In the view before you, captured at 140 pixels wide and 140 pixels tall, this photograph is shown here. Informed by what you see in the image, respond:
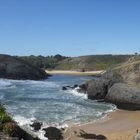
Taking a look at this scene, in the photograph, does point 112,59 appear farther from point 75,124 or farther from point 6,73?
point 75,124

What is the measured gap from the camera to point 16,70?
10981cm

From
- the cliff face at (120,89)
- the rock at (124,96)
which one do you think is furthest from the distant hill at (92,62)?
the rock at (124,96)

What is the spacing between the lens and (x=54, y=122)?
125 ft

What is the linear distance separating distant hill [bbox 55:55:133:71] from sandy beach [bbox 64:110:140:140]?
416 ft

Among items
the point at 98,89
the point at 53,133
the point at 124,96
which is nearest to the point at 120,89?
the point at 124,96

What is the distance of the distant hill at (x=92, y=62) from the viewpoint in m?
177

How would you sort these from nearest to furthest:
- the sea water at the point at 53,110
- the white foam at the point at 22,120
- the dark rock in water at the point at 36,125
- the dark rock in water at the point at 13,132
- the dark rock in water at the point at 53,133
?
the dark rock in water at the point at 13,132 < the dark rock in water at the point at 53,133 < the dark rock in water at the point at 36,125 < the white foam at the point at 22,120 < the sea water at the point at 53,110

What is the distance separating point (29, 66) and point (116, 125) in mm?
79218

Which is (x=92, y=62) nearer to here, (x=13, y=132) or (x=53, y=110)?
(x=53, y=110)

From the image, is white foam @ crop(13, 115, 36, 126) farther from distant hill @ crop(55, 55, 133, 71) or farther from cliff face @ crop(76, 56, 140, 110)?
distant hill @ crop(55, 55, 133, 71)

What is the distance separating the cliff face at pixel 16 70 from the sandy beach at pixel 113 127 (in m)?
66.7

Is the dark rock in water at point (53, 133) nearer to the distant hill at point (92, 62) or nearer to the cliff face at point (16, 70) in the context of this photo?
the cliff face at point (16, 70)

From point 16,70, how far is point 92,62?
261ft

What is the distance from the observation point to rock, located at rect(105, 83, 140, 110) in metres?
52.1
